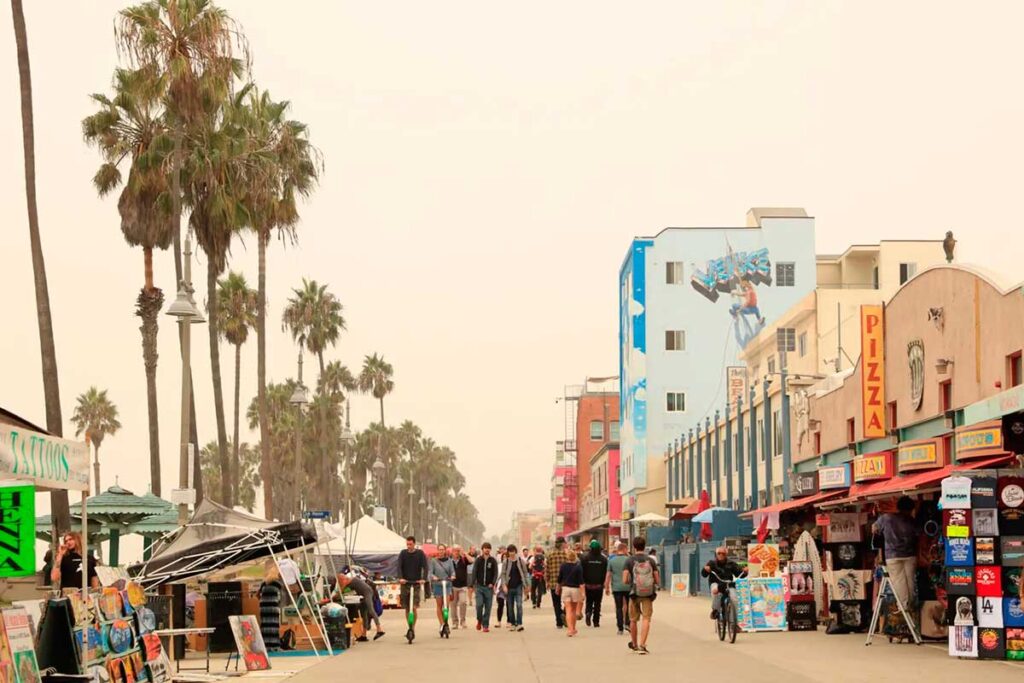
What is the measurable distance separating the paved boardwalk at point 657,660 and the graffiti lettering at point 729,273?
2251 inches

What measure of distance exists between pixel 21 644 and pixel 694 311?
74.5 meters

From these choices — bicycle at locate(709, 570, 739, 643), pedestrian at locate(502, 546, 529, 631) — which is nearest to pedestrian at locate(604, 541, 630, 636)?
bicycle at locate(709, 570, 739, 643)

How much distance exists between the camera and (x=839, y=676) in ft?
60.9

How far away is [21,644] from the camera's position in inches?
545

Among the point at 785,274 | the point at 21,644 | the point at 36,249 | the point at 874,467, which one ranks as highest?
the point at 785,274

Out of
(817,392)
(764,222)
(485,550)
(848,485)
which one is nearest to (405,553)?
(485,550)

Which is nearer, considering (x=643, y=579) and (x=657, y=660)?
(x=657, y=660)

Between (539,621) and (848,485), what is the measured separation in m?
8.79

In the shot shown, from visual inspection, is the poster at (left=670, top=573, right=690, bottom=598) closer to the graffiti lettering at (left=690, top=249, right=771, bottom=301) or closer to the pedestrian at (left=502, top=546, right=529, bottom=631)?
the pedestrian at (left=502, top=546, right=529, bottom=631)

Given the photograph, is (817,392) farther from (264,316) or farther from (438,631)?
(264,316)

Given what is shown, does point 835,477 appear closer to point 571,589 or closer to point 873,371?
point 873,371

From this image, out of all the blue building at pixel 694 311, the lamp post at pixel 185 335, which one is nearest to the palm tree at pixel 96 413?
the blue building at pixel 694 311

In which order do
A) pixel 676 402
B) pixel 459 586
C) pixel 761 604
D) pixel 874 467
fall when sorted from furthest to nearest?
pixel 676 402
pixel 459 586
pixel 761 604
pixel 874 467

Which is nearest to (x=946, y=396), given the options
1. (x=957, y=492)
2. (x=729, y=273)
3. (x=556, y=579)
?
→ (x=957, y=492)
